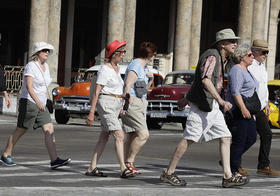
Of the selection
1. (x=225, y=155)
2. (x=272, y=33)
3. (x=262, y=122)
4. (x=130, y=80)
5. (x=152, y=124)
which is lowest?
(x=152, y=124)

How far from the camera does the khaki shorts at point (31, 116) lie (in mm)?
11328

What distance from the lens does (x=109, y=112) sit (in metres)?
10.6

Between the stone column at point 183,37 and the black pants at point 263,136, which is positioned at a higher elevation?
the stone column at point 183,37

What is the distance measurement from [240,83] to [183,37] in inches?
1026

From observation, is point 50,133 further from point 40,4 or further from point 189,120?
point 40,4

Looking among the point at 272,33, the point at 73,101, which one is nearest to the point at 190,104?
the point at 73,101

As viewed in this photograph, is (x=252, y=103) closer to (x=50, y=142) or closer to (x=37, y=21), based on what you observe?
(x=50, y=142)

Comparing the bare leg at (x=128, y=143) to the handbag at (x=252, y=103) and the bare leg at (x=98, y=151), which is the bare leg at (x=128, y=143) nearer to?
the bare leg at (x=98, y=151)

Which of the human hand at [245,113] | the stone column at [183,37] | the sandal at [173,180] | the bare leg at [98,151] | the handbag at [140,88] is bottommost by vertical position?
the sandal at [173,180]

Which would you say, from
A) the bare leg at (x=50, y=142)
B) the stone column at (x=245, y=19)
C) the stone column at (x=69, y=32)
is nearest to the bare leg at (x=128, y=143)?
the bare leg at (x=50, y=142)

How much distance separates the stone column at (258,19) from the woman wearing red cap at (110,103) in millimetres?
31522

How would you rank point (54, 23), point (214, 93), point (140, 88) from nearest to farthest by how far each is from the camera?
point (214, 93), point (140, 88), point (54, 23)

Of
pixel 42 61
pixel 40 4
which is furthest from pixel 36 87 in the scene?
pixel 40 4

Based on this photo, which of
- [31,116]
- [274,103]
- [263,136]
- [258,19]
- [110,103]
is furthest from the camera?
[258,19]
